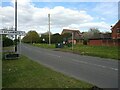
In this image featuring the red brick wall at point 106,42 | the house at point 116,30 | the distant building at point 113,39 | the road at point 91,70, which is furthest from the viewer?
the house at point 116,30

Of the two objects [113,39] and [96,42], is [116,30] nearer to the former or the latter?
[113,39]

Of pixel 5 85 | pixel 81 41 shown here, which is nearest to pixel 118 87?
pixel 5 85

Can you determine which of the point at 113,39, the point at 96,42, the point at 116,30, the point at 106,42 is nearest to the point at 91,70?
the point at 113,39

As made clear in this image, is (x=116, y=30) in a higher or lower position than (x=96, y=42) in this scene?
higher

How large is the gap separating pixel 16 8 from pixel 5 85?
1657 centimetres

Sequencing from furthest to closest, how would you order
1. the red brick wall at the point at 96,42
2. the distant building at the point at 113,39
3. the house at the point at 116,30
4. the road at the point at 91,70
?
the red brick wall at the point at 96,42 → the house at the point at 116,30 → the distant building at the point at 113,39 → the road at the point at 91,70

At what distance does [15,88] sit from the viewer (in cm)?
813

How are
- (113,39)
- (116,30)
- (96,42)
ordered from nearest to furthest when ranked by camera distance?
1. (113,39)
2. (116,30)
3. (96,42)

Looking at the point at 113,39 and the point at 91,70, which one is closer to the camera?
the point at 91,70

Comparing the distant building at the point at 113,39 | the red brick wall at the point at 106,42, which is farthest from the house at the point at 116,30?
the red brick wall at the point at 106,42

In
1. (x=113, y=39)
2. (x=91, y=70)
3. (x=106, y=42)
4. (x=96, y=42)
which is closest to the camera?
(x=91, y=70)

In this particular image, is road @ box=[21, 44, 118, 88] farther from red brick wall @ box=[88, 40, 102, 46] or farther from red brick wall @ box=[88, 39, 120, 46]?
red brick wall @ box=[88, 40, 102, 46]

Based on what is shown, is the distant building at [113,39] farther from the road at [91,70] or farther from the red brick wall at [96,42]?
the road at [91,70]

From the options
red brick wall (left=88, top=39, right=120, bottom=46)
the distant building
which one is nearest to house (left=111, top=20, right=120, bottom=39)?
the distant building
